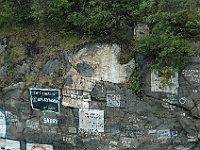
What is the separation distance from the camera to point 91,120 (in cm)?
817

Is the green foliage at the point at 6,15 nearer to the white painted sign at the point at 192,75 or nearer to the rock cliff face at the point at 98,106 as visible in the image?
the rock cliff face at the point at 98,106

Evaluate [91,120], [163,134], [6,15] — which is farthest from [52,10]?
[163,134]

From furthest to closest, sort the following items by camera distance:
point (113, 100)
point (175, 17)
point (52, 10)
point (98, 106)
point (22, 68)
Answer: point (22, 68) → point (52, 10) → point (98, 106) → point (113, 100) → point (175, 17)

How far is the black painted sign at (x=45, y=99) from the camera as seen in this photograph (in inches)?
333

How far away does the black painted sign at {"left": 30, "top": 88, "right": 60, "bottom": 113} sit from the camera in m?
8.47

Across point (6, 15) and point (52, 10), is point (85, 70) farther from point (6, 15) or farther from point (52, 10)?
point (6, 15)

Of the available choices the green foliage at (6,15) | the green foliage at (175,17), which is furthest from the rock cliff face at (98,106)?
the green foliage at (6,15)

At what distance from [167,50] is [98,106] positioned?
1970 mm

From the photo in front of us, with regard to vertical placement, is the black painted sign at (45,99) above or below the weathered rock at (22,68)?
below

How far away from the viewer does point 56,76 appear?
27.8 ft

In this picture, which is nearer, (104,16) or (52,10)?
(104,16)

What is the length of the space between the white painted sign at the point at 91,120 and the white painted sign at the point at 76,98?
0.14 metres

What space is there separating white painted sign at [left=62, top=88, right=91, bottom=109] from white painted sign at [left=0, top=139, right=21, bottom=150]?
1776 millimetres

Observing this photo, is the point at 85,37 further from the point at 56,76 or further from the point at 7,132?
the point at 7,132
